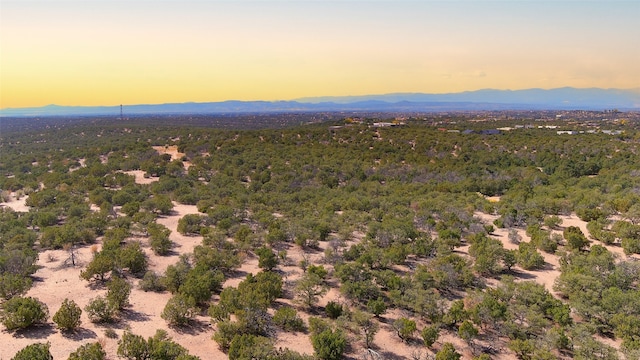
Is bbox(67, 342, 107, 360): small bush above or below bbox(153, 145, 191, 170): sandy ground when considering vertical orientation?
below

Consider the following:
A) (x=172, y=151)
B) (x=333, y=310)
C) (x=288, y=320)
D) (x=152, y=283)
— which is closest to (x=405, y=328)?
(x=333, y=310)

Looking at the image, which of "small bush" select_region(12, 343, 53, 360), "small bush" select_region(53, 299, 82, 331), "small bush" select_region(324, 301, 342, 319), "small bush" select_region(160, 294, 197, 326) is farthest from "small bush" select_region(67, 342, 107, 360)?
"small bush" select_region(324, 301, 342, 319)

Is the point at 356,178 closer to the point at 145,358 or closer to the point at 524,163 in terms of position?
the point at 524,163

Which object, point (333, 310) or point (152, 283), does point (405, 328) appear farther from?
point (152, 283)

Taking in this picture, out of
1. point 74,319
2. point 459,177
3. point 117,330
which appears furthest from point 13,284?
point 459,177

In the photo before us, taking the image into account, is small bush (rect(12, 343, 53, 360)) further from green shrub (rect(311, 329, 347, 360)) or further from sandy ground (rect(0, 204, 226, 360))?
green shrub (rect(311, 329, 347, 360))

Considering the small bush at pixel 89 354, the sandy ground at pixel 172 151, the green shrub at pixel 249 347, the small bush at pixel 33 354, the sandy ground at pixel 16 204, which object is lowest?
the green shrub at pixel 249 347

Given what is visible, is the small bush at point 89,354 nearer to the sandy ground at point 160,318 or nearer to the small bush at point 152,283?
the sandy ground at point 160,318

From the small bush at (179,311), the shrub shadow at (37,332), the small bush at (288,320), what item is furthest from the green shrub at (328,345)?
the shrub shadow at (37,332)
